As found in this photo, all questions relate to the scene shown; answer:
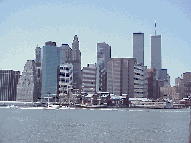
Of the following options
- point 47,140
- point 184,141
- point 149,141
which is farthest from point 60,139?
point 184,141

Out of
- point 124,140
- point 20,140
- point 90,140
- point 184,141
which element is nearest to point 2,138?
point 20,140

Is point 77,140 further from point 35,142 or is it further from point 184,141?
point 184,141

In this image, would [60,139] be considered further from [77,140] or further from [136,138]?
[136,138]

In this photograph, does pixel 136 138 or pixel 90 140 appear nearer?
pixel 90 140

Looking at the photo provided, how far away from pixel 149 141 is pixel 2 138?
31842 millimetres

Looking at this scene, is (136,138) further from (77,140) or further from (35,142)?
(35,142)

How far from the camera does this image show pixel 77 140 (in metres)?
83.9

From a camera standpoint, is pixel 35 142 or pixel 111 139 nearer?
pixel 35 142

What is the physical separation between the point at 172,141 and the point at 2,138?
36.8 meters

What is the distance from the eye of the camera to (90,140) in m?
83.9

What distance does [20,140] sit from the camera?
8250 centimetres

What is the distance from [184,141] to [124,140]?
12.9 metres

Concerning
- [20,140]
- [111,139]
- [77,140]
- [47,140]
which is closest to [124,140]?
[111,139]

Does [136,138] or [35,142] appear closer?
[35,142]
